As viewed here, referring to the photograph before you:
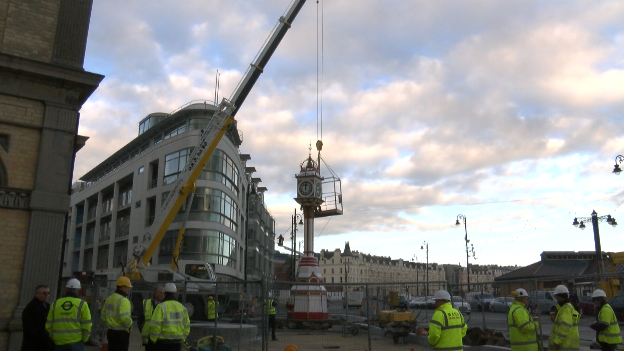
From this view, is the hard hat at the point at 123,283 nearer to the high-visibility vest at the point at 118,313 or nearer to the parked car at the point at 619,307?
the high-visibility vest at the point at 118,313

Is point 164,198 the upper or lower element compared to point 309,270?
upper

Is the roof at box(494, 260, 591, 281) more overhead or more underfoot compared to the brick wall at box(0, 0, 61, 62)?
more underfoot

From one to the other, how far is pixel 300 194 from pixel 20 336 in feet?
52.8

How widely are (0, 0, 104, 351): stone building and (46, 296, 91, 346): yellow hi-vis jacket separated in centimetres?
533

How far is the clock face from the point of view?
26.5 metres

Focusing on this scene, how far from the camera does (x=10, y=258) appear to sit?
1232cm

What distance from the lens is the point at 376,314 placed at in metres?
18.2

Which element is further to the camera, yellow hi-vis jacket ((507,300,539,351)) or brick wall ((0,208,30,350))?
brick wall ((0,208,30,350))

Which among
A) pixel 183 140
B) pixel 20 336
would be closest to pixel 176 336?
pixel 20 336

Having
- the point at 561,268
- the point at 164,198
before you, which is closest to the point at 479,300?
the point at 164,198

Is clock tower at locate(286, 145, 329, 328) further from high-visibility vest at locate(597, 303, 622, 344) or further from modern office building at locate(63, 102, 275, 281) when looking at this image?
high-visibility vest at locate(597, 303, 622, 344)

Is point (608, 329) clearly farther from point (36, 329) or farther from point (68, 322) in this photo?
point (36, 329)

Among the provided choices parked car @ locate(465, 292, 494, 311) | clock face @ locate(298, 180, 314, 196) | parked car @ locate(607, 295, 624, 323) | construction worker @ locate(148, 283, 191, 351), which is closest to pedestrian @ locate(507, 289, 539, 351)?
construction worker @ locate(148, 283, 191, 351)

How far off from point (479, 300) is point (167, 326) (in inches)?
405
